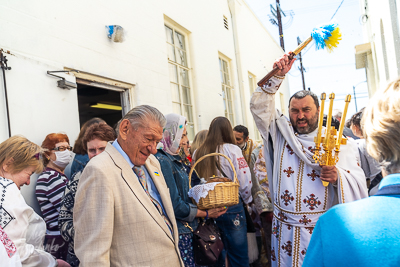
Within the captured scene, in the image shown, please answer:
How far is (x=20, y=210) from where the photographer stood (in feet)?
6.79

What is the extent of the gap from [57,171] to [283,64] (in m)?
2.39

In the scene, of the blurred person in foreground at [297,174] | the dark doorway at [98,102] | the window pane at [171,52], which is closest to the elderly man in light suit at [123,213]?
the blurred person in foreground at [297,174]

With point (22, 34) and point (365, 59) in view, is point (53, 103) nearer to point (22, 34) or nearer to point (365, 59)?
point (22, 34)

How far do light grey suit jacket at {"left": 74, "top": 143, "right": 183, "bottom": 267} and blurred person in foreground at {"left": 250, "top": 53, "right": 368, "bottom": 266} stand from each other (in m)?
1.08

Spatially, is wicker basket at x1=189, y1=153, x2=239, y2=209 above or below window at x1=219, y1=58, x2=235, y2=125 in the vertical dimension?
below

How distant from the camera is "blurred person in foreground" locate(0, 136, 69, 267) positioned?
199cm

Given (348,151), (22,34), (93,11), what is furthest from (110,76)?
(348,151)

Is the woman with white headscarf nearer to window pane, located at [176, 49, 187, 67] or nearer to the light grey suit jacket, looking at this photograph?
the light grey suit jacket

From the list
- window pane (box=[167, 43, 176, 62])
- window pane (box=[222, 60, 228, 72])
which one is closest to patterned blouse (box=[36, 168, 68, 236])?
window pane (box=[167, 43, 176, 62])

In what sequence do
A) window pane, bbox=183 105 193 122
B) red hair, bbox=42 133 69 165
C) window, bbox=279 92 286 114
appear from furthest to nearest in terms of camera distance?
window, bbox=279 92 286 114, window pane, bbox=183 105 193 122, red hair, bbox=42 133 69 165

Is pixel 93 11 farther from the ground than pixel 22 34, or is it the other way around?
pixel 93 11

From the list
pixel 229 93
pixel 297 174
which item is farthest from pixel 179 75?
pixel 297 174

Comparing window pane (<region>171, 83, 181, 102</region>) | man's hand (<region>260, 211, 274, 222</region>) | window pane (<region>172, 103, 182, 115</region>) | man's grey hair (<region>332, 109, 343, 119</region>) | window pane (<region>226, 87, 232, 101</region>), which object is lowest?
man's hand (<region>260, 211, 274, 222</region>)

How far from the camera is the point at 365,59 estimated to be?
12.5m
